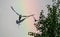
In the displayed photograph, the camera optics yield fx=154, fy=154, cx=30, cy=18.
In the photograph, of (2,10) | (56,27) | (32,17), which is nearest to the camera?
(56,27)

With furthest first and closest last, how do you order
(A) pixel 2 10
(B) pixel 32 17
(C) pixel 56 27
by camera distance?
1. (B) pixel 32 17
2. (A) pixel 2 10
3. (C) pixel 56 27

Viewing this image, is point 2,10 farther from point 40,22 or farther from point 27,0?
point 40,22

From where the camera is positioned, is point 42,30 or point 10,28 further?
point 10,28

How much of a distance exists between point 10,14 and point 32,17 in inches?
13.9

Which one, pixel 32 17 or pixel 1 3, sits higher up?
pixel 1 3

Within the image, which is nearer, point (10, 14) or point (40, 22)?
point (40, 22)

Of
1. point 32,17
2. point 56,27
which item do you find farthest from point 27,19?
point 56,27

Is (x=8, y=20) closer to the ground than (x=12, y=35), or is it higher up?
higher up

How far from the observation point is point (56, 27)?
5.40ft

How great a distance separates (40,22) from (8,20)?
0.64 meters

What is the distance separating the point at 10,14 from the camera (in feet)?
7.35

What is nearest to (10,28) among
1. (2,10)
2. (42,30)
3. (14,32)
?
(14,32)

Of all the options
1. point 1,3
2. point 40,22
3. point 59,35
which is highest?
point 1,3

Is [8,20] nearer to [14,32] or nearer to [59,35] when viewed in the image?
[14,32]
